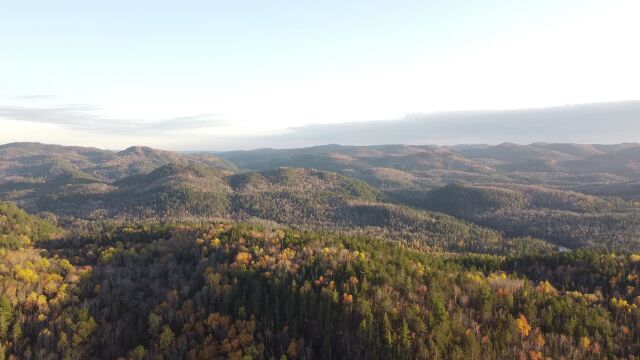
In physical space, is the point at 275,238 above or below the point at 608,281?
above

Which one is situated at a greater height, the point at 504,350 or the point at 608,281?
the point at 504,350

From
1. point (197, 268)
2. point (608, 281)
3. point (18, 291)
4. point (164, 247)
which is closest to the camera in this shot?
point (18, 291)

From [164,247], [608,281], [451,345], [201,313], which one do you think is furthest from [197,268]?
[608,281]

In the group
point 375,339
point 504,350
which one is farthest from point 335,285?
point 504,350

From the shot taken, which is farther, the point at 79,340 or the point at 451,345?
the point at 79,340

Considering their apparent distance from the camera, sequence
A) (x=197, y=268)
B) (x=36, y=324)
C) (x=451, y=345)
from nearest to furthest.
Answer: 1. (x=451, y=345)
2. (x=36, y=324)
3. (x=197, y=268)

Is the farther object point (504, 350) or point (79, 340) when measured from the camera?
point (79, 340)

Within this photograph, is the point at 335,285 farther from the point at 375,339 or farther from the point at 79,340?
the point at 79,340

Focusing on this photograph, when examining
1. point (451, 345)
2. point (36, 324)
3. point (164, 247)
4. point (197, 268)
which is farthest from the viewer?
point (164, 247)

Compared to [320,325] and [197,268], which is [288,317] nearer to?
[320,325]
